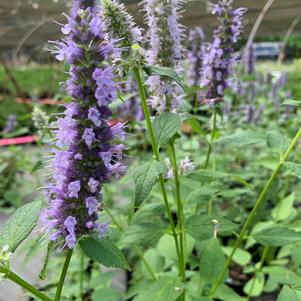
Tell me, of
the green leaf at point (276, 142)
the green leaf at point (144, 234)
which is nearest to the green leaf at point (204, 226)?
the green leaf at point (144, 234)

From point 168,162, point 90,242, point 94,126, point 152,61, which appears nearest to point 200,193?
point 168,162

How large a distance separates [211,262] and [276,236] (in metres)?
0.37

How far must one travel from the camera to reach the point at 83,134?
41.6 inches

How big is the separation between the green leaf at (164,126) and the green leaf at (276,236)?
0.56 metres

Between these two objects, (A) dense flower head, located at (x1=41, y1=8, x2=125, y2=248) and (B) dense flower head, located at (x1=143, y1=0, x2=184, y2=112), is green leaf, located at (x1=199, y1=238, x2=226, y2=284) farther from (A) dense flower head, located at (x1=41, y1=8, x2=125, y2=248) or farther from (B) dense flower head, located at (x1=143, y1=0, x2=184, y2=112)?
(A) dense flower head, located at (x1=41, y1=8, x2=125, y2=248)

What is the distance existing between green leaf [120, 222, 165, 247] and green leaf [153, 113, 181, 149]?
40cm

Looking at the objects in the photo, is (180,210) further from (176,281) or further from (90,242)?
(90,242)

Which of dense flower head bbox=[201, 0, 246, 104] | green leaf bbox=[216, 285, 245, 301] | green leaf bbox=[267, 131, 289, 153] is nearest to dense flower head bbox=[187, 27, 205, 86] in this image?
dense flower head bbox=[201, 0, 246, 104]

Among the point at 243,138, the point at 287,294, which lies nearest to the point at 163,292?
the point at 287,294

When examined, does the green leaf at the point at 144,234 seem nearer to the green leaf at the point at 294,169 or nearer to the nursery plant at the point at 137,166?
the nursery plant at the point at 137,166

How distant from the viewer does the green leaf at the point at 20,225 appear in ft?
3.84

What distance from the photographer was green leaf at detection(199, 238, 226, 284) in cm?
187

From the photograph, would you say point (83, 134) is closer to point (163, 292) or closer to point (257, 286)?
point (163, 292)

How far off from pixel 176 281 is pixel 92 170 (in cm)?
79
